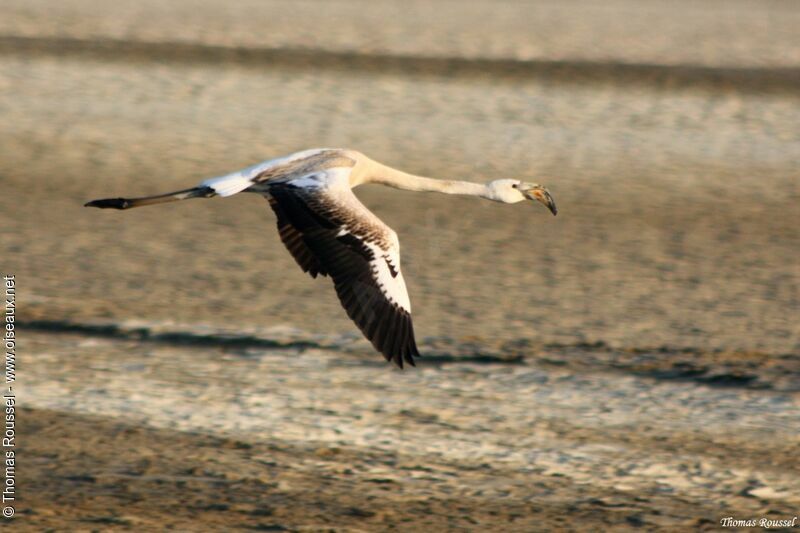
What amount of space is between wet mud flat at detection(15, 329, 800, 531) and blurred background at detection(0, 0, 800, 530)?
0.07ft

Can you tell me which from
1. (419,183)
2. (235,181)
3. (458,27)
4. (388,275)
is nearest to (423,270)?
(419,183)

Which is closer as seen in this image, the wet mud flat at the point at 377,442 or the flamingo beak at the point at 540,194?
the wet mud flat at the point at 377,442

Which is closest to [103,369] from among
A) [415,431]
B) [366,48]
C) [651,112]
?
[415,431]

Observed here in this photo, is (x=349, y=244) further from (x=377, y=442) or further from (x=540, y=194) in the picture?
(x=540, y=194)

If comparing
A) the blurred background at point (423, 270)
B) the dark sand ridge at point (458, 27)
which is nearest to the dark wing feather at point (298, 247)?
the blurred background at point (423, 270)

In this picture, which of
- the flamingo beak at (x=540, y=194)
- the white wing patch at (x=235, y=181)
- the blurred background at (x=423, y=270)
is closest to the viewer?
the blurred background at (x=423, y=270)

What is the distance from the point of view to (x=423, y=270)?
10695 mm

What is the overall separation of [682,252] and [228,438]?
186 inches

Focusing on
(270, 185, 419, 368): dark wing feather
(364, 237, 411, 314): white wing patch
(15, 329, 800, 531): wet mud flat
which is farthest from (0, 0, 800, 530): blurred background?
(364, 237, 411, 314): white wing patch

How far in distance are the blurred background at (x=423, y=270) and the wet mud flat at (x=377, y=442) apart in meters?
0.02

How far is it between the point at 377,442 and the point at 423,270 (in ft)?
10.4

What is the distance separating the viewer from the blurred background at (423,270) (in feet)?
23.5

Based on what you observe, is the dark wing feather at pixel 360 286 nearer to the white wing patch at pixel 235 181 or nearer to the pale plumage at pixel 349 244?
the pale plumage at pixel 349 244

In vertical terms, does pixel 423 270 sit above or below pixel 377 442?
above
